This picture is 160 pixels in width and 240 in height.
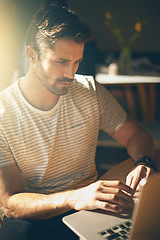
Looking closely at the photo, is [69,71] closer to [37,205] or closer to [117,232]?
[37,205]

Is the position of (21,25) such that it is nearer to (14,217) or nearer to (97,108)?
(97,108)

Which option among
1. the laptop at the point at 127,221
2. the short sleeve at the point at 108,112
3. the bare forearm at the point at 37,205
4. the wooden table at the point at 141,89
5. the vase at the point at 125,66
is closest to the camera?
the laptop at the point at 127,221

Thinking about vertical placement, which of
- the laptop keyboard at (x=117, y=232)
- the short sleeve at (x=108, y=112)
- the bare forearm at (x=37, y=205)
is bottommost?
the bare forearm at (x=37, y=205)

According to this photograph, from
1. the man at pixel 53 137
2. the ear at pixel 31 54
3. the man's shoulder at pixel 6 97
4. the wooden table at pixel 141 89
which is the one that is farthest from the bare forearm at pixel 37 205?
the wooden table at pixel 141 89

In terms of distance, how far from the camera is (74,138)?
4.04 ft

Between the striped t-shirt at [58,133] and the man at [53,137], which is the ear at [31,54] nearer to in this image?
the man at [53,137]

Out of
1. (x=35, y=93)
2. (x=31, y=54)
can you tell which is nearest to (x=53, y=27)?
(x=31, y=54)

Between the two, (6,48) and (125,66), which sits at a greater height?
(6,48)

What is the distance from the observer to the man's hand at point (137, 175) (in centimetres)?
96

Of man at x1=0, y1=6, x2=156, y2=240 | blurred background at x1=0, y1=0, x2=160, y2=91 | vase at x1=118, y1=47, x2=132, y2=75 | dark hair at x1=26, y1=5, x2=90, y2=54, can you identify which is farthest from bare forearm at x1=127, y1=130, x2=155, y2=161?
blurred background at x1=0, y1=0, x2=160, y2=91

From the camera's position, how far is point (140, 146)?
125cm

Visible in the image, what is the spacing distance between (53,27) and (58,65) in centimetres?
15

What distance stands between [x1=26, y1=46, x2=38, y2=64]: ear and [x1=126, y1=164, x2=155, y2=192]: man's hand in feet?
1.98

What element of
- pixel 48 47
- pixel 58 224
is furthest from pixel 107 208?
pixel 48 47
